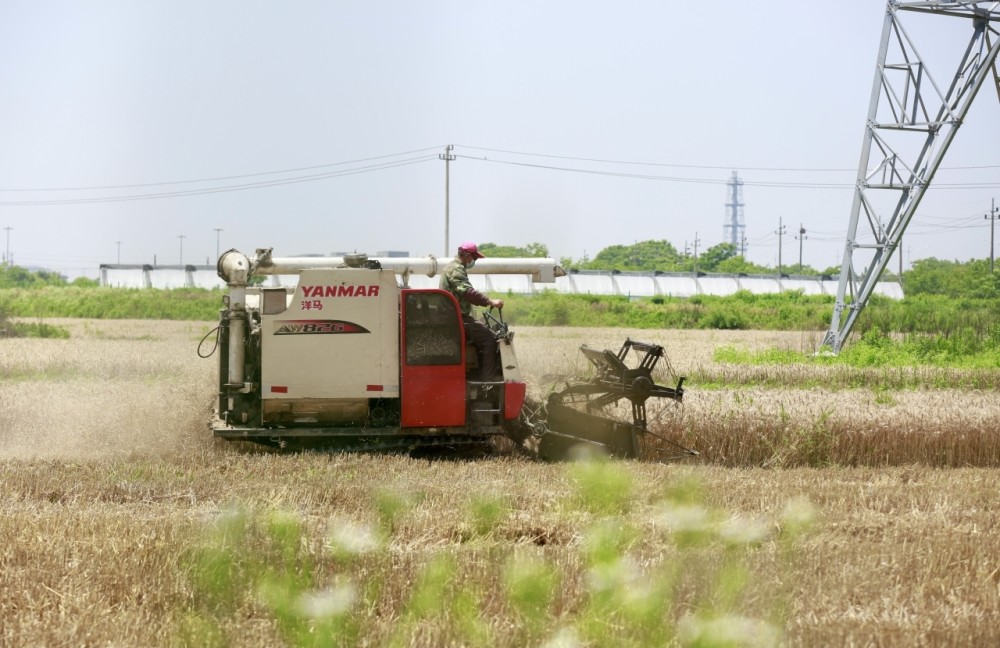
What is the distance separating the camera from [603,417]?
12406 mm

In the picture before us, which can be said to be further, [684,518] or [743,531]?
→ [684,518]

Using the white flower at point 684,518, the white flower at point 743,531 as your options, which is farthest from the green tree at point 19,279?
the white flower at point 743,531

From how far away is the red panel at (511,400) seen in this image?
11805 mm

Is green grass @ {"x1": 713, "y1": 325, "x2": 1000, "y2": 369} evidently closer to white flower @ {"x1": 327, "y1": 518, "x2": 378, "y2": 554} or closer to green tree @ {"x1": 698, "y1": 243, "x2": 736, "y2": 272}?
white flower @ {"x1": 327, "y1": 518, "x2": 378, "y2": 554}

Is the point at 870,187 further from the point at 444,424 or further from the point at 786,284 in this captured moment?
the point at 786,284

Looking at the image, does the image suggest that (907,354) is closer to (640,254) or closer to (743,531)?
(743,531)

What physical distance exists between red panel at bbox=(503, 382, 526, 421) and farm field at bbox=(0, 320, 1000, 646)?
546mm

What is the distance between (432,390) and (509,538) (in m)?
4.06

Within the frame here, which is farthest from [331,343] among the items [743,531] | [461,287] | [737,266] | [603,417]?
[737,266]

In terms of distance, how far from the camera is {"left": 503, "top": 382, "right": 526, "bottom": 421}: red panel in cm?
1180

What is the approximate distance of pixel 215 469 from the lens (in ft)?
33.5

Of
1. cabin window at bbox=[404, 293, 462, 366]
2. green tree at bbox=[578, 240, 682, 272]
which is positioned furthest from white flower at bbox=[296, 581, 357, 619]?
green tree at bbox=[578, 240, 682, 272]

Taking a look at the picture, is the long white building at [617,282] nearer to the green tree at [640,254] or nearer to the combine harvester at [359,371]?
the green tree at [640,254]

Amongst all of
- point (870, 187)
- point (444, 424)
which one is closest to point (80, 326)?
point (870, 187)
